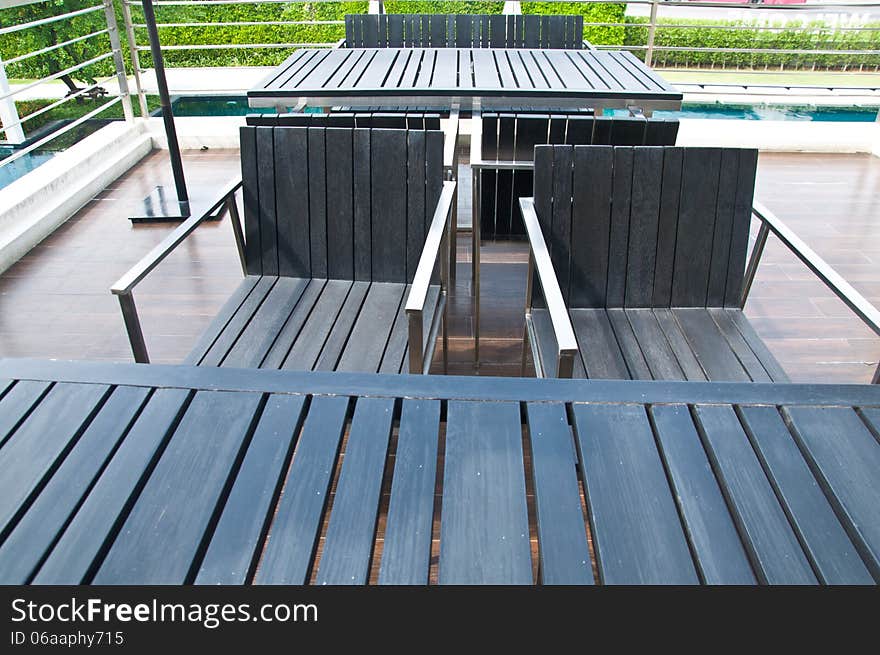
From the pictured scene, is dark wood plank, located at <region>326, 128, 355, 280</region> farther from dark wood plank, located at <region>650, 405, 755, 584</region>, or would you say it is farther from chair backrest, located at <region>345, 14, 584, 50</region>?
chair backrest, located at <region>345, 14, 584, 50</region>

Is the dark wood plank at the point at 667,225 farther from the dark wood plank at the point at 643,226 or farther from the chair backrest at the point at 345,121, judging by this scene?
the chair backrest at the point at 345,121

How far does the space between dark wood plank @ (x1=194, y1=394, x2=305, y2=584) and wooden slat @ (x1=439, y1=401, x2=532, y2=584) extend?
248 mm

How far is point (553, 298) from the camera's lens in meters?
1.51

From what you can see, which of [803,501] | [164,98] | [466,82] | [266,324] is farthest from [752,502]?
[164,98]

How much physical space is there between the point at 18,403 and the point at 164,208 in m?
2.70

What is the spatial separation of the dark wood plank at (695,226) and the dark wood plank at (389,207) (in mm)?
832

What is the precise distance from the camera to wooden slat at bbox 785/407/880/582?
2.91 ft

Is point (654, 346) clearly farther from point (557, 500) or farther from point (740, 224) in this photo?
point (557, 500)

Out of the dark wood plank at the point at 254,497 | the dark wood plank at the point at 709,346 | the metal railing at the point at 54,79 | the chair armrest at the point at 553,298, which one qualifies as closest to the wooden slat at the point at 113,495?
the dark wood plank at the point at 254,497

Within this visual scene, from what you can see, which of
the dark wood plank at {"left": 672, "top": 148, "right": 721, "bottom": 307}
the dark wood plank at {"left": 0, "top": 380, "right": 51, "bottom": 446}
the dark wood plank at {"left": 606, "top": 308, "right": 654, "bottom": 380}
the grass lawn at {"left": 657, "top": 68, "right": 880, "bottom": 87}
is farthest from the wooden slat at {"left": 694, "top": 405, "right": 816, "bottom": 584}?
the grass lawn at {"left": 657, "top": 68, "right": 880, "bottom": 87}
